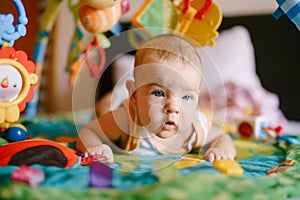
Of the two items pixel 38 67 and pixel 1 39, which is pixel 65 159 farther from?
pixel 38 67

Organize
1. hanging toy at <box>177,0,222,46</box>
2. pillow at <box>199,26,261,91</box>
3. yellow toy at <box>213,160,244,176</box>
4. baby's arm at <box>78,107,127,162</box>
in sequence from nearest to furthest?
1. yellow toy at <box>213,160,244,176</box>
2. baby's arm at <box>78,107,127,162</box>
3. hanging toy at <box>177,0,222,46</box>
4. pillow at <box>199,26,261,91</box>

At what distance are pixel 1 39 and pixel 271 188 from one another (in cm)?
70

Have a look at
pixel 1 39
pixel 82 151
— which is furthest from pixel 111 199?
pixel 1 39

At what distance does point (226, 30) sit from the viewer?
2.08 meters

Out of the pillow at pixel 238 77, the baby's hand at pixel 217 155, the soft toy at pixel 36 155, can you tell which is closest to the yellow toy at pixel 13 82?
the soft toy at pixel 36 155

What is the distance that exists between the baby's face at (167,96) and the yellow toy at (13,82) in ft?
0.95

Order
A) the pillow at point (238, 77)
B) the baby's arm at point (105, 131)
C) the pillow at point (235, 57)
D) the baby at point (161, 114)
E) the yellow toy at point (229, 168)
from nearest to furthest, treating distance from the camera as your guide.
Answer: the yellow toy at point (229, 168)
the baby at point (161, 114)
the baby's arm at point (105, 131)
the pillow at point (238, 77)
the pillow at point (235, 57)

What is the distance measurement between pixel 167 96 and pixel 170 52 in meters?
0.11

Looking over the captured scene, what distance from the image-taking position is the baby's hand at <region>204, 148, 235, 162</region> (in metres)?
0.88

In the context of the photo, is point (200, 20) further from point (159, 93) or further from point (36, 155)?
point (36, 155)

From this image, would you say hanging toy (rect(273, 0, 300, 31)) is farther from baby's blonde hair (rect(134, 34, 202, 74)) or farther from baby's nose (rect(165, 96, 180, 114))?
baby's nose (rect(165, 96, 180, 114))

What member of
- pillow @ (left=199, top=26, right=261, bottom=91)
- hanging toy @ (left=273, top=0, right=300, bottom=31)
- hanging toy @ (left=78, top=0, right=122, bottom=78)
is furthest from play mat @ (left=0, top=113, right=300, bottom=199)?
pillow @ (left=199, top=26, right=261, bottom=91)

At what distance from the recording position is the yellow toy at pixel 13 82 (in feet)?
2.96

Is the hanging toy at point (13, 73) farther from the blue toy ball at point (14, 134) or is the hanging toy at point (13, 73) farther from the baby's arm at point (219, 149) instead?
the baby's arm at point (219, 149)
